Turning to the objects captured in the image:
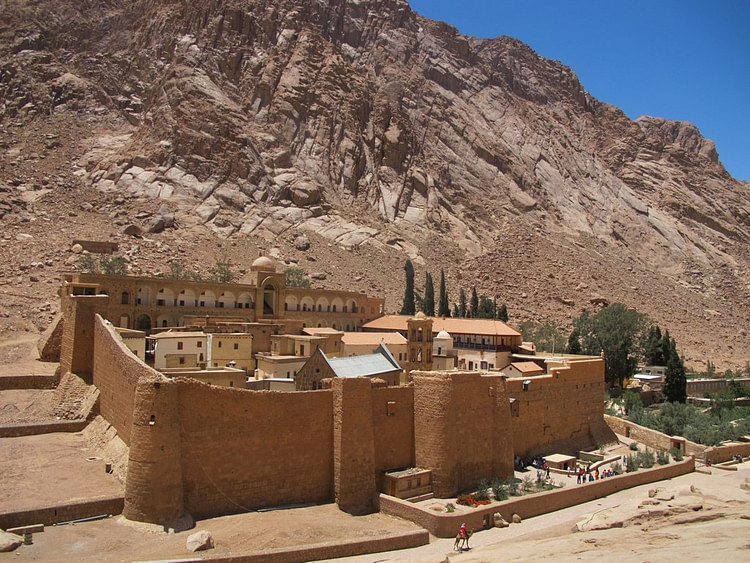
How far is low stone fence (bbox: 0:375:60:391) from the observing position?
72.3 ft

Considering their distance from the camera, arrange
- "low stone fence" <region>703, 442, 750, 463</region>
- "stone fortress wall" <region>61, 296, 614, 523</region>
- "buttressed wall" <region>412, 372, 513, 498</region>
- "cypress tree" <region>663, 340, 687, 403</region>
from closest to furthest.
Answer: "stone fortress wall" <region>61, 296, 614, 523</region>, "buttressed wall" <region>412, 372, 513, 498</region>, "low stone fence" <region>703, 442, 750, 463</region>, "cypress tree" <region>663, 340, 687, 403</region>

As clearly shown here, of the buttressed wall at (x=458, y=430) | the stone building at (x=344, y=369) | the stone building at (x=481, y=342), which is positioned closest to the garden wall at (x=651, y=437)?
the stone building at (x=481, y=342)

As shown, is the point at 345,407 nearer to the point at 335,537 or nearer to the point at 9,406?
the point at 335,537

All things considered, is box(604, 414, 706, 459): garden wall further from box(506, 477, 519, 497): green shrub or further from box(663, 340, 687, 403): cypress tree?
box(506, 477, 519, 497): green shrub

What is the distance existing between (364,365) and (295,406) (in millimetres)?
8485

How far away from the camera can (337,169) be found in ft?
236

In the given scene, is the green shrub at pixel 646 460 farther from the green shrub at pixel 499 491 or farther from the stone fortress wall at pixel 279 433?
the green shrub at pixel 499 491

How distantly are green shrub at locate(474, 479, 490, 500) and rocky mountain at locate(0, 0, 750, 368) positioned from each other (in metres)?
31.0

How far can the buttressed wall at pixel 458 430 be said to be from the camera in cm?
2000

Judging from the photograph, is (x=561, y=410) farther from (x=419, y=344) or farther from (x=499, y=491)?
(x=499, y=491)

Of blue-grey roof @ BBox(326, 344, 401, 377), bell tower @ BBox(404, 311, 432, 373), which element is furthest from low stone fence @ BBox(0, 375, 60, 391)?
bell tower @ BBox(404, 311, 432, 373)

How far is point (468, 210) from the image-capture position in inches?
3024

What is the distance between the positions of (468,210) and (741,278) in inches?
1390

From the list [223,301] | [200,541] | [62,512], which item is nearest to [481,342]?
[223,301]
